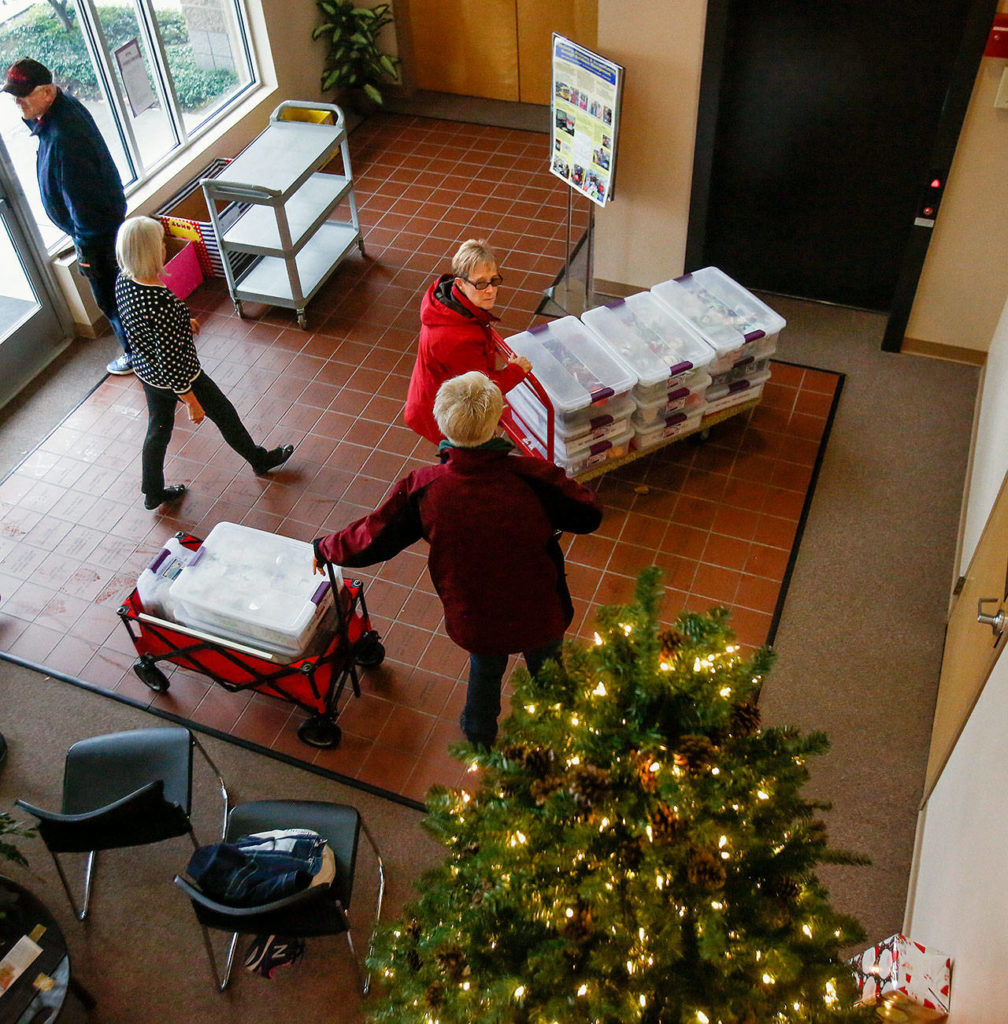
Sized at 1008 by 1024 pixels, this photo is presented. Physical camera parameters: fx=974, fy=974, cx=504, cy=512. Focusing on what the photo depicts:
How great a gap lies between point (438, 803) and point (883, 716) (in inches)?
98.1

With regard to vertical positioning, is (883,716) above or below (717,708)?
below

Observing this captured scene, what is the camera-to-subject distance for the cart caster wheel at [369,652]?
4180mm

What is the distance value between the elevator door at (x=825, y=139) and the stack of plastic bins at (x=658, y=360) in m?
1.13

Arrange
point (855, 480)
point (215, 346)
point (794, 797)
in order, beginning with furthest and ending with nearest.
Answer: point (215, 346) → point (855, 480) → point (794, 797)

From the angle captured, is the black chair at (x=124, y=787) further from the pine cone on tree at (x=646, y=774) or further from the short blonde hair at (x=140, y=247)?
the short blonde hair at (x=140, y=247)

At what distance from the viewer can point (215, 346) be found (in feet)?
19.7

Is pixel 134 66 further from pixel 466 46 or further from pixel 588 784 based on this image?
pixel 588 784

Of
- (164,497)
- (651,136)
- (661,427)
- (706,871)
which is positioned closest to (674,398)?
(661,427)

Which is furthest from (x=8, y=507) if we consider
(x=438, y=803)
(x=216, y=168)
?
(x=438, y=803)

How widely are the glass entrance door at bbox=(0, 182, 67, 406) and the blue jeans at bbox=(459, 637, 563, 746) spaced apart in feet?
12.0

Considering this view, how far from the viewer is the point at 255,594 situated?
3.85 metres

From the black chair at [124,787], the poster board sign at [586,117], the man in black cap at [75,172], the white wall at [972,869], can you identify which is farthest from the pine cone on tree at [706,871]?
the poster board sign at [586,117]

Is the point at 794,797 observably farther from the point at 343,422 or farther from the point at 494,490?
the point at 343,422

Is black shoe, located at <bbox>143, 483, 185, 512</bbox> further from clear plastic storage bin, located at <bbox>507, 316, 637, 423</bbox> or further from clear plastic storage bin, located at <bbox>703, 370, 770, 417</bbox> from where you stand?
clear plastic storage bin, located at <bbox>703, 370, 770, 417</bbox>
